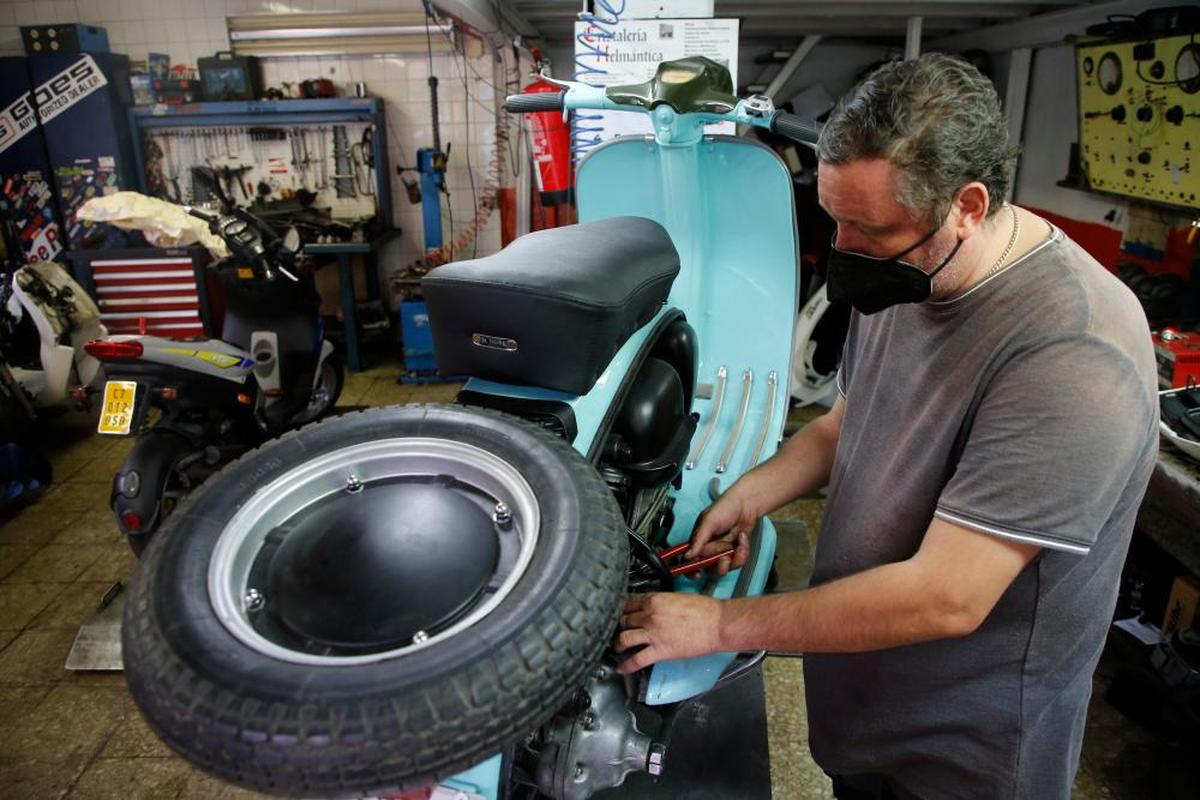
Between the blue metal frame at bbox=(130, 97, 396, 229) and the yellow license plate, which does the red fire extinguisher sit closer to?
the yellow license plate

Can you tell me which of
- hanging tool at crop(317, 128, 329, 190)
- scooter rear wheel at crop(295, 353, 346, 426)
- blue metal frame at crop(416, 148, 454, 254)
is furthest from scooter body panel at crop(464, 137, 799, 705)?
hanging tool at crop(317, 128, 329, 190)

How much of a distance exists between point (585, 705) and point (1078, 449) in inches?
32.6

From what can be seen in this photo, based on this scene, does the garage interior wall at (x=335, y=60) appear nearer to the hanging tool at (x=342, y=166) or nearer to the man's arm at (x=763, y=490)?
the hanging tool at (x=342, y=166)

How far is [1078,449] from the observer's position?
948 millimetres

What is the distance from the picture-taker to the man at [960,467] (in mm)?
973

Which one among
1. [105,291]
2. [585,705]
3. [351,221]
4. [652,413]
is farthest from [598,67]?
[105,291]

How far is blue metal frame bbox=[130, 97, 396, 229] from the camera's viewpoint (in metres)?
5.59

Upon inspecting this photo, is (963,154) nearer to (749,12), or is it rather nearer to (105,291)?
(749,12)

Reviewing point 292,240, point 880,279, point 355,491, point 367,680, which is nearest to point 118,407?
point 292,240

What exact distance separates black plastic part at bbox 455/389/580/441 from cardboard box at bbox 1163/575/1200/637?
7.06 feet

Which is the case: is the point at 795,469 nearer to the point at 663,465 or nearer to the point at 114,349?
the point at 663,465

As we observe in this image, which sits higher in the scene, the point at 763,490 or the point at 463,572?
the point at 463,572

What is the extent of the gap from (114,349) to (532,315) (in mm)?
2309

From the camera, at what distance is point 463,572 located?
1.00m
